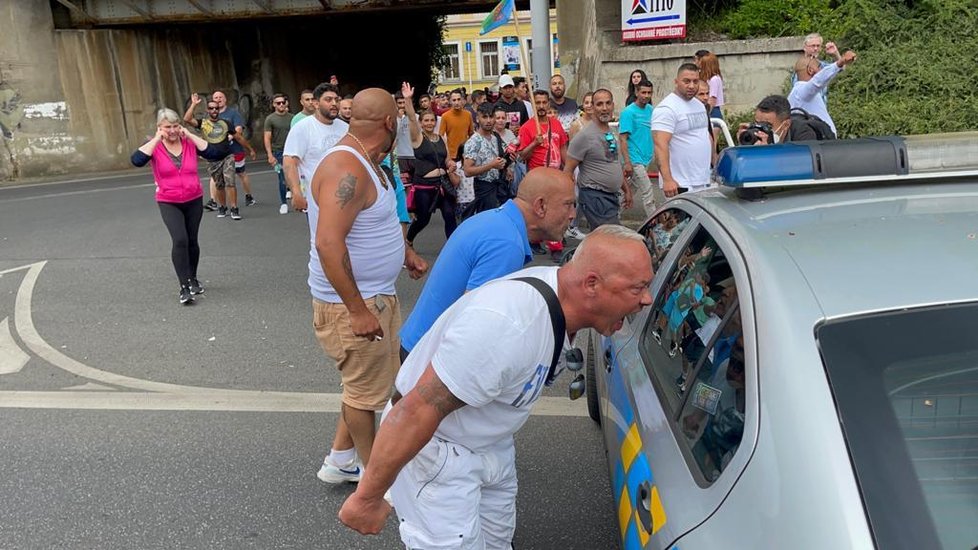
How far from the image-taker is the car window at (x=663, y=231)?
9.21 ft

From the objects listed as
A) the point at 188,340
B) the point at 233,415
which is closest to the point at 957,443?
the point at 233,415

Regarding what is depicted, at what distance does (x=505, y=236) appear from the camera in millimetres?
2689

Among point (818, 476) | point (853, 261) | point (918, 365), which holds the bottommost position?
point (818, 476)

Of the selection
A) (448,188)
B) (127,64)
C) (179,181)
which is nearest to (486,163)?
(448,188)

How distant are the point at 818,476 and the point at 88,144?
66.8 ft

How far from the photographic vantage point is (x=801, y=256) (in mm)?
1765

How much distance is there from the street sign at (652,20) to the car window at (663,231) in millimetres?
9404

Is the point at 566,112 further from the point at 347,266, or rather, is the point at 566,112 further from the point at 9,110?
the point at 9,110

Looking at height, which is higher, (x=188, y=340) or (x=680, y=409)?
(x=680, y=409)

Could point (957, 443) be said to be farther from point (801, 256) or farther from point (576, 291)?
point (576, 291)

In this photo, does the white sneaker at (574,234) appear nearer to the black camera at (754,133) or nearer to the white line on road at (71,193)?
the black camera at (754,133)

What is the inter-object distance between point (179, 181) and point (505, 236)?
481cm

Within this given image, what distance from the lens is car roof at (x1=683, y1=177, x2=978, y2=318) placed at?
1.58 meters

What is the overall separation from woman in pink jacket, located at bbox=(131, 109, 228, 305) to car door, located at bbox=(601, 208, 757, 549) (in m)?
5.00
